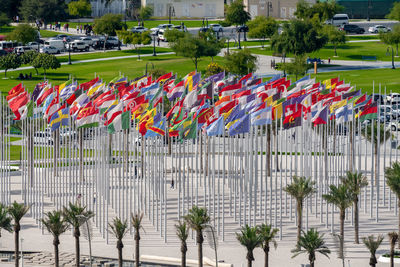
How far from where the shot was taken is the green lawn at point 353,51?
124m

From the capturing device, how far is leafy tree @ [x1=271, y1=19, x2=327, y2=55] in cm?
11594

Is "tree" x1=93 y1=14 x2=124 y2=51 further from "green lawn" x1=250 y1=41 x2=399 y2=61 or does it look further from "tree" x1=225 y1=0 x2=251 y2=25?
"green lawn" x1=250 y1=41 x2=399 y2=61

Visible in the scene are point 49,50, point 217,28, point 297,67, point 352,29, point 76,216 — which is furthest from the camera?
point 352,29

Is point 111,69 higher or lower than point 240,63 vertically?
lower

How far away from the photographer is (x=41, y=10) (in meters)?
144

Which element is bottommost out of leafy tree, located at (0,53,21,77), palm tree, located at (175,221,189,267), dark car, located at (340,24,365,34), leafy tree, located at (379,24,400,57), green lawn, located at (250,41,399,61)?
palm tree, located at (175,221,189,267)

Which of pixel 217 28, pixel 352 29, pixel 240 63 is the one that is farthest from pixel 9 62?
pixel 352 29

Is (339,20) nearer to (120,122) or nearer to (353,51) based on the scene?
(353,51)

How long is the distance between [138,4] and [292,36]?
164ft

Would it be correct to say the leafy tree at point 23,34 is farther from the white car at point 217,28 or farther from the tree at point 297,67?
the tree at point 297,67

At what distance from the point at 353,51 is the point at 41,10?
4538 centimetres

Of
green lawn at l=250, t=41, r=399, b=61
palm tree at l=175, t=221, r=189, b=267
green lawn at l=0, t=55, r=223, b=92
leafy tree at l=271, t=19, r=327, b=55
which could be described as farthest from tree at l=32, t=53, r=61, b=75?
palm tree at l=175, t=221, r=189, b=267

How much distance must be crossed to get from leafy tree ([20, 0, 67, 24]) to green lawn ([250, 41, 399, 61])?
33602 millimetres

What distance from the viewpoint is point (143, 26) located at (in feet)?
472
